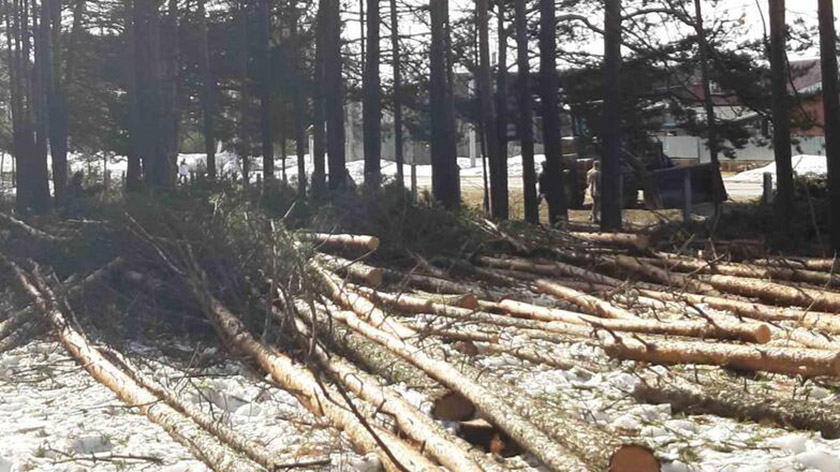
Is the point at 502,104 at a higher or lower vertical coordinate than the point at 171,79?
lower

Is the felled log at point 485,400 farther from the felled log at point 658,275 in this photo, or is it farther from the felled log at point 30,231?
the felled log at point 30,231

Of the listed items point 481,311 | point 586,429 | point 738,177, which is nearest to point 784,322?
point 481,311

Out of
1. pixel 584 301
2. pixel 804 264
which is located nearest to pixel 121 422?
pixel 584 301

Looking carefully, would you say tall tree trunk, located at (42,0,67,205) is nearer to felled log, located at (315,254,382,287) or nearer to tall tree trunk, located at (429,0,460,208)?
tall tree trunk, located at (429,0,460,208)

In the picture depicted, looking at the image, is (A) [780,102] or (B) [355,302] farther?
(A) [780,102]

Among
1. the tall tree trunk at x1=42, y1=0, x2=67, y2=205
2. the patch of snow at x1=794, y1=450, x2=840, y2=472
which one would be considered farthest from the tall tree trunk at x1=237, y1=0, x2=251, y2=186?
the patch of snow at x1=794, y1=450, x2=840, y2=472

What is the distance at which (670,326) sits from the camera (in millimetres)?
9164

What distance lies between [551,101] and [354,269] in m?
11.1

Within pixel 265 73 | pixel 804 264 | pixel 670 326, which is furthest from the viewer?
pixel 265 73

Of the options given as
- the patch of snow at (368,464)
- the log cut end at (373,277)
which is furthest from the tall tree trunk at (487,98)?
the patch of snow at (368,464)

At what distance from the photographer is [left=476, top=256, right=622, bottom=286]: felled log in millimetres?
12605

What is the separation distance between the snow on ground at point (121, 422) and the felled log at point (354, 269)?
183 cm

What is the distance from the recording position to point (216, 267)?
11.4 meters

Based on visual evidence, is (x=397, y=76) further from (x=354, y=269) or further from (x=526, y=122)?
(x=354, y=269)
